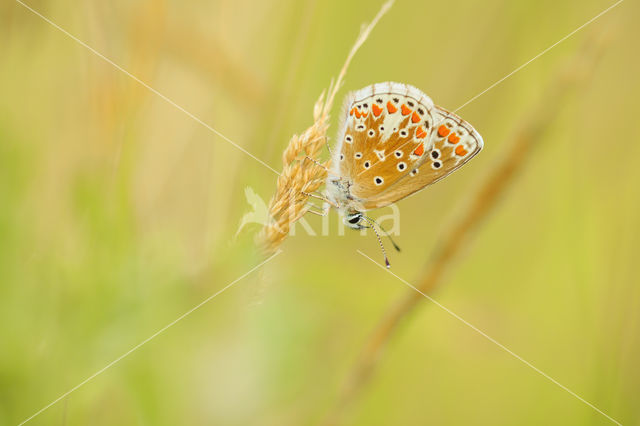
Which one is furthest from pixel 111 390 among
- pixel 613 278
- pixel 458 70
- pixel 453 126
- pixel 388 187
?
pixel 458 70

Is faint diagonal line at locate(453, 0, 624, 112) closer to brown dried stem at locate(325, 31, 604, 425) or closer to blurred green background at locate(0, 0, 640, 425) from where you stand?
blurred green background at locate(0, 0, 640, 425)

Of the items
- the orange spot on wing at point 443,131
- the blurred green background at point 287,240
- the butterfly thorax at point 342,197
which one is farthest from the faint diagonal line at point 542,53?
the butterfly thorax at point 342,197

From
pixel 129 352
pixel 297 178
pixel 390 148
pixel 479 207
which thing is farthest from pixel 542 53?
pixel 129 352

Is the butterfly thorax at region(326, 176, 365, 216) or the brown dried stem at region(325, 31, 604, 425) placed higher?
the butterfly thorax at region(326, 176, 365, 216)

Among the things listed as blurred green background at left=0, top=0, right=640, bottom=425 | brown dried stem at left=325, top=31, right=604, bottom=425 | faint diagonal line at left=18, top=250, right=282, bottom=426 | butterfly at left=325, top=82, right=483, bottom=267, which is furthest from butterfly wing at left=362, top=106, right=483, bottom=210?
faint diagonal line at left=18, top=250, right=282, bottom=426

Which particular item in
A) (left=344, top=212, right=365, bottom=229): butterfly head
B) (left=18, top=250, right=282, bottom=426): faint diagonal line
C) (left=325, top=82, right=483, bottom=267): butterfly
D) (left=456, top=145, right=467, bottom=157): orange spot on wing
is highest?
(left=325, top=82, right=483, bottom=267): butterfly

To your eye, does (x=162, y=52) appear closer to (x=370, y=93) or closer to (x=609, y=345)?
(x=370, y=93)

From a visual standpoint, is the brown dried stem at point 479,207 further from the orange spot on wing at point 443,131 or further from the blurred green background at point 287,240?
the orange spot on wing at point 443,131
